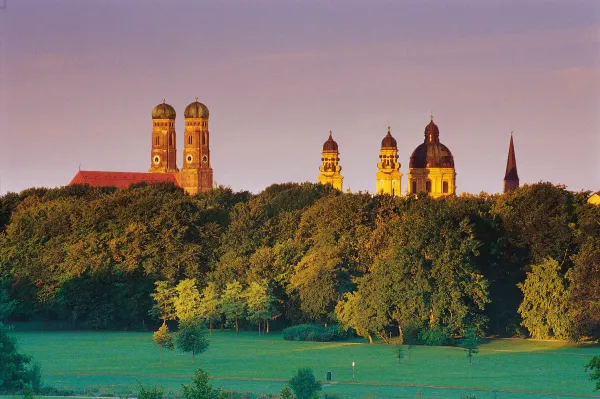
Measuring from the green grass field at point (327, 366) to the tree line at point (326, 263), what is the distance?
8.79 feet

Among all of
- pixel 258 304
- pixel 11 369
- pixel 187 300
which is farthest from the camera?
pixel 187 300

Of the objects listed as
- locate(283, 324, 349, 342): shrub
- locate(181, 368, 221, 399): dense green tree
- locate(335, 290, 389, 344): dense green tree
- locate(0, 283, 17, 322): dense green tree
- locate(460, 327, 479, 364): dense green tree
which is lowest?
locate(181, 368, 221, 399): dense green tree

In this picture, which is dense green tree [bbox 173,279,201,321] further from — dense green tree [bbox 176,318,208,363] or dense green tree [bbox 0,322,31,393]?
dense green tree [bbox 0,322,31,393]

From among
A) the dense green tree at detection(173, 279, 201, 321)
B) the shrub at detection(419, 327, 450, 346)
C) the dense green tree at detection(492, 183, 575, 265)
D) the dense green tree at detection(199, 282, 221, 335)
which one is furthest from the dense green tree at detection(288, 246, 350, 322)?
the dense green tree at detection(492, 183, 575, 265)

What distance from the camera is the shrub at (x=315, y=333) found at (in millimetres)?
94938

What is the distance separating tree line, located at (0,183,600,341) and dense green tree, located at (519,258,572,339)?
0.28 ft

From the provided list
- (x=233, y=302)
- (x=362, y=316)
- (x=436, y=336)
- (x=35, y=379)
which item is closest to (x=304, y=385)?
(x=35, y=379)

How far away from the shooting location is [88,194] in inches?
5364

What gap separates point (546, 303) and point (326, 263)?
49.7 feet

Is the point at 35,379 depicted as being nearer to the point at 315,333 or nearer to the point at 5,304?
the point at 315,333

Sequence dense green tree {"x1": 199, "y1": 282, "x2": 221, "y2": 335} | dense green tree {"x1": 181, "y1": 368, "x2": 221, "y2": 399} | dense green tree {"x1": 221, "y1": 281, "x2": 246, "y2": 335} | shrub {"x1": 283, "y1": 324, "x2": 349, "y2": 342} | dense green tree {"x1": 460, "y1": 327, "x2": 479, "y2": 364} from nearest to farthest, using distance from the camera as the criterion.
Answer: dense green tree {"x1": 181, "y1": 368, "x2": 221, "y2": 399}, dense green tree {"x1": 460, "y1": 327, "x2": 479, "y2": 364}, shrub {"x1": 283, "y1": 324, "x2": 349, "y2": 342}, dense green tree {"x1": 199, "y1": 282, "x2": 221, "y2": 335}, dense green tree {"x1": 221, "y1": 281, "x2": 246, "y2": 335}

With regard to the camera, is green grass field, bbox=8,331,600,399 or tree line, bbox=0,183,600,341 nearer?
green grass field, bbox=8,331,600,399

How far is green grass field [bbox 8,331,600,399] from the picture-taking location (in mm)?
70875

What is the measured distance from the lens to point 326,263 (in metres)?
98.2
